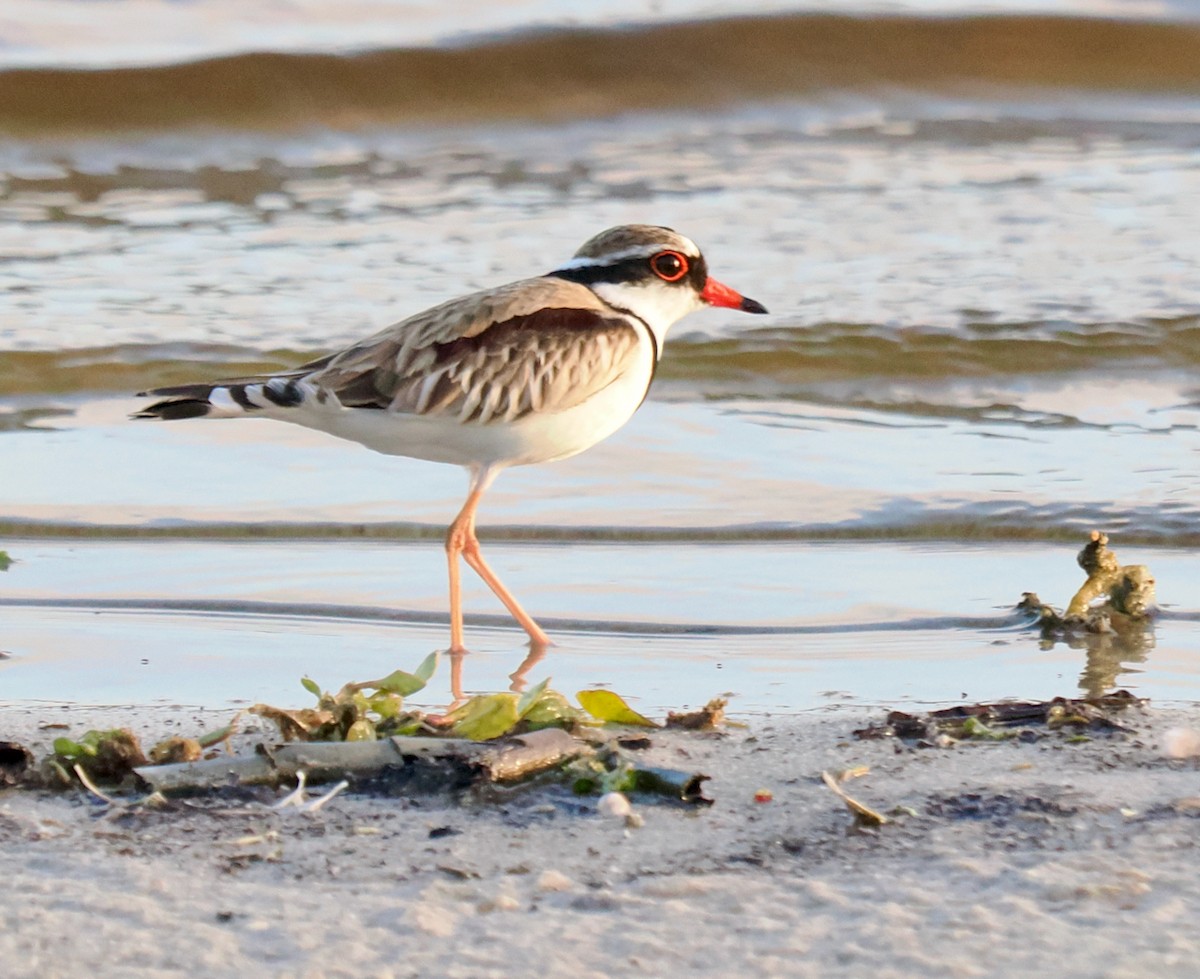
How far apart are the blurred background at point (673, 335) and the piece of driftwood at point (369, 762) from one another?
2.56 ft

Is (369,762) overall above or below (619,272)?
below

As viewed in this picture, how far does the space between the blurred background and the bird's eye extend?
69cm

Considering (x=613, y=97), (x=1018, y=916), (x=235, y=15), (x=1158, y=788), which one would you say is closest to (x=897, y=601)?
(x=1158, y=788)

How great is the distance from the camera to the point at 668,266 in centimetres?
515

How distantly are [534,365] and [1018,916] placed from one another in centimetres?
256

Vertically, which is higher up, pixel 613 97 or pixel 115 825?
pixel 613 97

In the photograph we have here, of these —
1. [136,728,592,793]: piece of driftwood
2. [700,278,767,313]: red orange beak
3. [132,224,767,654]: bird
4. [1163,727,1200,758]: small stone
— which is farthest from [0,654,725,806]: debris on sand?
[700,278,767,313]: red orange beak

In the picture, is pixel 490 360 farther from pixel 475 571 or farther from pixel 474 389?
pixel 475 571

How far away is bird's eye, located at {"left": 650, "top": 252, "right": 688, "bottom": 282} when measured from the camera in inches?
202

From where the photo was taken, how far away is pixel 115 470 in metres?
5.79

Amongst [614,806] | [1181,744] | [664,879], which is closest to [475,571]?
[614,806]

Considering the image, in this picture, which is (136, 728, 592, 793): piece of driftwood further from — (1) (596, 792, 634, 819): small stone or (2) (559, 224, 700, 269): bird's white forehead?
(2) (559, 224, 700, 269): bird's white forehead

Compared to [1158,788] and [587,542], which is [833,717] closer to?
[1158,788]

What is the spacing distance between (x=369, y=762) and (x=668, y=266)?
2.40 m
